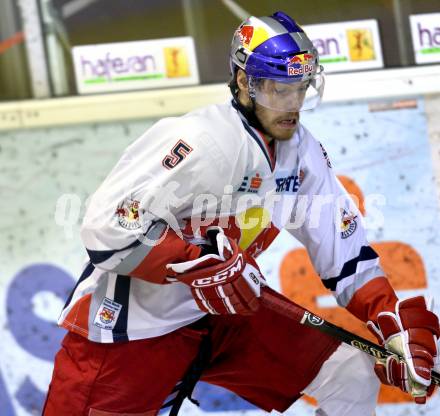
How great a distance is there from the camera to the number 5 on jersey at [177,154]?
2.36 meters

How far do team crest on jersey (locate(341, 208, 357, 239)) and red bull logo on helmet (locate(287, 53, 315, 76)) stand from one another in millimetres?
435

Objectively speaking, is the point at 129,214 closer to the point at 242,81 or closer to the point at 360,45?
the point at 242,81

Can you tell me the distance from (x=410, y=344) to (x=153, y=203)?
2.39ft

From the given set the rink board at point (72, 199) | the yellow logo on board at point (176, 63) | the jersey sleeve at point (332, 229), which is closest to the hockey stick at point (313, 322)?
the jersey sleeve at point (332, 229)

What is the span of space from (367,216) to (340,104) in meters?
0.41

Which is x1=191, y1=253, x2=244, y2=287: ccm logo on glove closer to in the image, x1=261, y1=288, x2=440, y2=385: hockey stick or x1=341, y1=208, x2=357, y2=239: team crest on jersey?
x1=261, y1=288, x2=440, y2=385: hockey stick

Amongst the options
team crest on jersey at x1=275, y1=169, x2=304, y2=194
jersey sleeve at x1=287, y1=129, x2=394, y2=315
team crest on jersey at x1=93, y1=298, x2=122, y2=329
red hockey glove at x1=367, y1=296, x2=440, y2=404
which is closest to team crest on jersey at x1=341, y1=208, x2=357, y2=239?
jersey sleeve at x1=287, y1=129, x2=394, y2=315

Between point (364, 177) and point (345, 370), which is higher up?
point (364, 177)

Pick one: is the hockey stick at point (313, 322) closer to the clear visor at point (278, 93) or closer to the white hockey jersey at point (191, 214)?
the white hockey jersey at point (191, 214)

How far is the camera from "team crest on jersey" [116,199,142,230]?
234 centimetres

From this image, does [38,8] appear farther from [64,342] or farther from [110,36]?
[64,342]

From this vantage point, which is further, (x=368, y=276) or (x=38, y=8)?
(x=38, y=8)

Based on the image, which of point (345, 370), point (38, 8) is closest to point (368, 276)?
point (345, 370)

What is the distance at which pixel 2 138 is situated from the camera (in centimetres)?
345
